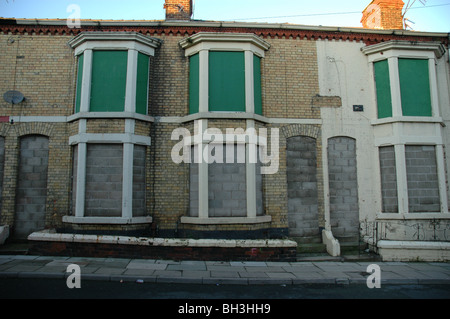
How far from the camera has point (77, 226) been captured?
9406mm

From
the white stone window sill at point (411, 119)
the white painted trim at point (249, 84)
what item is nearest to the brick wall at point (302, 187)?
the white painted trim at point (249, 84)

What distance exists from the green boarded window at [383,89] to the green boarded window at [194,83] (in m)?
6.18

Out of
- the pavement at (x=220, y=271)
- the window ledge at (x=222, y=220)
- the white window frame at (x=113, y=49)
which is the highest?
the white window frame at (x=113, y=49)

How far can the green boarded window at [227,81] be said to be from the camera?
1008 cm

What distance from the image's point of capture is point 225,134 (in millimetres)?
9797

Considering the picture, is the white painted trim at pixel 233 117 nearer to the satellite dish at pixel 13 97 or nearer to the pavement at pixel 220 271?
the pavement at pixel 220 271

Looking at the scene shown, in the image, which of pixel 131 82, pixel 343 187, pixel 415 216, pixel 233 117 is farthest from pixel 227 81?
pixel 415 216

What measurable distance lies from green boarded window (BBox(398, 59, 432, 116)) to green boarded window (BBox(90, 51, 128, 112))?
9.13 meters

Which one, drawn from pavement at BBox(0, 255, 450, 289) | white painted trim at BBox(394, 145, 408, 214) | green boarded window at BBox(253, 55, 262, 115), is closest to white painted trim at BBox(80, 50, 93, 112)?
pavement at BBox(0, 255, 450, 289)

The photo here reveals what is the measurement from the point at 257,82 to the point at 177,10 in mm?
4031

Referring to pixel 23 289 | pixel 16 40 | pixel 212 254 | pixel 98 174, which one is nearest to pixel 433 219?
pixel 212 254

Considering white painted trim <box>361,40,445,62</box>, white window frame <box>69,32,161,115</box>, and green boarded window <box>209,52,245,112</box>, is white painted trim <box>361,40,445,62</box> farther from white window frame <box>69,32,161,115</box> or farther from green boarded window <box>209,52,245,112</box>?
white window frame <box>69,32,161,115</box>

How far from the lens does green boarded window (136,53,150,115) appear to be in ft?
33.2
